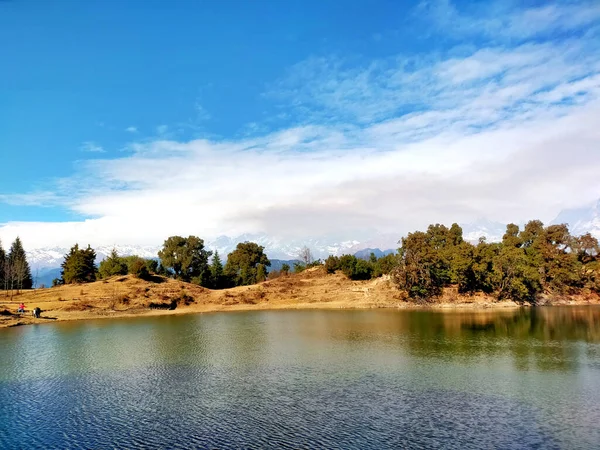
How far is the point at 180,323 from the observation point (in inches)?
3506

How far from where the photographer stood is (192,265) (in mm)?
155000

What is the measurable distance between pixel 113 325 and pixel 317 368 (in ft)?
187

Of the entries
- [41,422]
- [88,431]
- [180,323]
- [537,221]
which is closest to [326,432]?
[88,431]

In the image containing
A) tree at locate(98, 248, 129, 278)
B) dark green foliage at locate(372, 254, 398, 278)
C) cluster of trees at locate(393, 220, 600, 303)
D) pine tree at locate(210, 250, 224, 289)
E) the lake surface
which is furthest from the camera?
pine tree at locate(210, 250, 224, 289)

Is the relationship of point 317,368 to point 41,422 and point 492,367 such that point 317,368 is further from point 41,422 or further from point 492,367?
point 41,422

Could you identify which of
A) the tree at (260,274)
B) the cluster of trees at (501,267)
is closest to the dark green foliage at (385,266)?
the cluster of trees at (501,267)

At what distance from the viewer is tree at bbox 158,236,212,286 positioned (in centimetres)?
15350

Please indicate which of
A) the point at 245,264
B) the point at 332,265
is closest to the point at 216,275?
the point at 245,264

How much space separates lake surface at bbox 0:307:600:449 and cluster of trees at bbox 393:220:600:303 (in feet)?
150

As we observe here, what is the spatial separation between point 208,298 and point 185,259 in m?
34.0

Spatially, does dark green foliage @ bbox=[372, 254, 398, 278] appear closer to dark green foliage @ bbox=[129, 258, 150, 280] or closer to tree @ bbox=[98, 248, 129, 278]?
dark green foliage @ bbox=[129, 258, 150, 280]

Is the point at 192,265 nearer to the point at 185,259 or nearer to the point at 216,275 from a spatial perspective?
the point at 185,259

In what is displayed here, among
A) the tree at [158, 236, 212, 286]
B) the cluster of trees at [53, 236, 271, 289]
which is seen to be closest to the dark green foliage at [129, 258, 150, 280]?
the cluster of trees at [53, 236, 271, 289]

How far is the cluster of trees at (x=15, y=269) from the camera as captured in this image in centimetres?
13588
